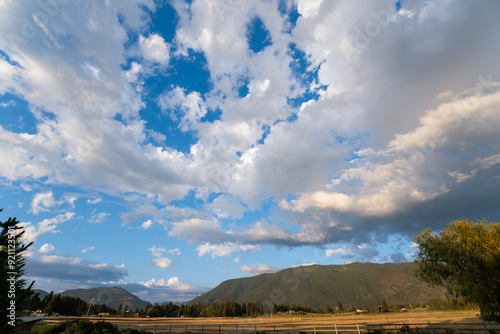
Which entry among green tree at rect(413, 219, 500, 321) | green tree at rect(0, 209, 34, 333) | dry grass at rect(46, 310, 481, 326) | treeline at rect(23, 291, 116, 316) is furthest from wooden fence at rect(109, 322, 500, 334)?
treeline at rect(23, 291, 116, 316)

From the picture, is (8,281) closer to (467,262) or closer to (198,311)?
(467,262)

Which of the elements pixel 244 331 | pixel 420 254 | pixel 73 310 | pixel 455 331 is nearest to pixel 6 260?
pixel 244 331

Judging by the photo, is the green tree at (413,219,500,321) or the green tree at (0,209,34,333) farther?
the green tree at (413,219,500,321)

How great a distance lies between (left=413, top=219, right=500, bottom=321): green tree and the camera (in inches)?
762

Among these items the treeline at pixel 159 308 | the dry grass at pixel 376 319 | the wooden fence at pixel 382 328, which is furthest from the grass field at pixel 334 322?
the treeline at pixel 159 308

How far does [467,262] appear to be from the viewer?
20844mm

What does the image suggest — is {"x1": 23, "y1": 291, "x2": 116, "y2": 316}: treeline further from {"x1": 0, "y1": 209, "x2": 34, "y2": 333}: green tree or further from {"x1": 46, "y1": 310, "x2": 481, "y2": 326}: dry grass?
{"x1": 0, "y1": 209, "x2": 34, "y2": 333}: green tree

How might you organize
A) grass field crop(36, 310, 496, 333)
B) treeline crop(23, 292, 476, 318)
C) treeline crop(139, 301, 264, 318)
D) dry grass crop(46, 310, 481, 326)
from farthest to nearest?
treeline crop(139, 301, 264, 318) < treeline crop(23, 292, 476, 318) < dry grass crop(46, 310, 481, 326) < grass field crop(36, 310, 496, 333)

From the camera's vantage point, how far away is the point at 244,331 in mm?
29453

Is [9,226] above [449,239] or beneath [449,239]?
beneath

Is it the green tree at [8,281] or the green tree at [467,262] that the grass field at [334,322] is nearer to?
the green tree at [467,262]

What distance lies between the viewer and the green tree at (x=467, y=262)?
1934 centimetres

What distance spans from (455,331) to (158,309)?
679 ft

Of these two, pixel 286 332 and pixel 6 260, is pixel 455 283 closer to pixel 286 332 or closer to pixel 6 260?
pixel 286 332
